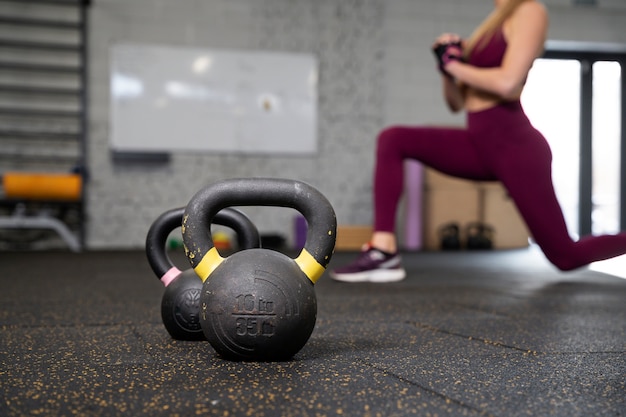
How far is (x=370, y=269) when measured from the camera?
9.18 ft

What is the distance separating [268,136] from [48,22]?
6.68 feet

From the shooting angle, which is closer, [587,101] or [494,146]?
[494,146]

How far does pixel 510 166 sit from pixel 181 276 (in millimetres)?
1501

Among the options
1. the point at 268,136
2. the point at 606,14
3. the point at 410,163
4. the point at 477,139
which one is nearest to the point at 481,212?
the point at 410,163

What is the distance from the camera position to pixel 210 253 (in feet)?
3.63

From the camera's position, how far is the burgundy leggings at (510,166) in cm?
237

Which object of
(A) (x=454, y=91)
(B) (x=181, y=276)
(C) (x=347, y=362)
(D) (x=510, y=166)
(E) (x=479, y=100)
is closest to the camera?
(C) (x=347, y=362)

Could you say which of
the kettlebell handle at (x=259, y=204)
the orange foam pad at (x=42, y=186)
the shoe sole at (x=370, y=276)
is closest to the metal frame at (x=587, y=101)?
the shoe sole at (x=370, y=276)

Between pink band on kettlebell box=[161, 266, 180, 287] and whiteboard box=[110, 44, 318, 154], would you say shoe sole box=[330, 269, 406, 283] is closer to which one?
pink band on kettlebell box=[161, 266, 180, 287]

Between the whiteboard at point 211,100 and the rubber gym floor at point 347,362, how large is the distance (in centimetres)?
364

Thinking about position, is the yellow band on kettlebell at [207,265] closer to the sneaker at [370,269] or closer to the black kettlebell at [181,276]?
the black kettlebell at [181,276]

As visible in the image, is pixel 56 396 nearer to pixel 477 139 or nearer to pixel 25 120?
pixel 477 139

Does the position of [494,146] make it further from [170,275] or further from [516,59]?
[170,275]

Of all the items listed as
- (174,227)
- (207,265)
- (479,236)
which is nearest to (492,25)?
(174,227)
